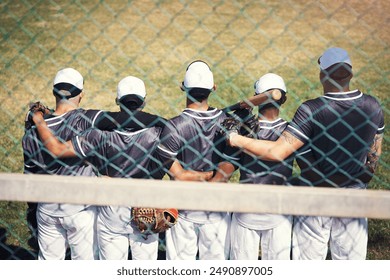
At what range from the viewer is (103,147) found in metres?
4.45

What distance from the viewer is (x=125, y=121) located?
4.47m

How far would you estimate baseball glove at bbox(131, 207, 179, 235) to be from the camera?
436 cm

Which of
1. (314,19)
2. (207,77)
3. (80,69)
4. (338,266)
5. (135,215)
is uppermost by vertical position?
(314,19)

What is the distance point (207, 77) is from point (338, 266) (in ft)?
5.93

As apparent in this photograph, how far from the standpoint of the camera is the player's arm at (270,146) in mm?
4074

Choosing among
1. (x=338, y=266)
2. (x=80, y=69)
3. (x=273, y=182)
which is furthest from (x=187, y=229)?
(x=80, y=69)

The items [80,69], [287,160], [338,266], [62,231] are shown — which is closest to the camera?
[338,266]

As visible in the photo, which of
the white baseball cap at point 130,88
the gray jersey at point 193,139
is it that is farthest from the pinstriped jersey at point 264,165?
the white baseball cap at point 130,88

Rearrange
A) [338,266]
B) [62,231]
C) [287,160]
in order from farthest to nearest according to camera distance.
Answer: [62,231]
[287,160]
[338,266]

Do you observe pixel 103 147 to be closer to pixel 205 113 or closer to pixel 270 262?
pixel 205 113

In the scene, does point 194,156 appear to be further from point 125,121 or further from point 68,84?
point 68,84

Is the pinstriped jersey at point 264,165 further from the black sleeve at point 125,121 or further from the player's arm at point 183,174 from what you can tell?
the black sleeve at point 125,121

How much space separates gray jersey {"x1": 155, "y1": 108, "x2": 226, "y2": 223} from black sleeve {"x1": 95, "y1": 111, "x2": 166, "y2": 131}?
14cm

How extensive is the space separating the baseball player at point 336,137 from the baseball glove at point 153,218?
80cm
